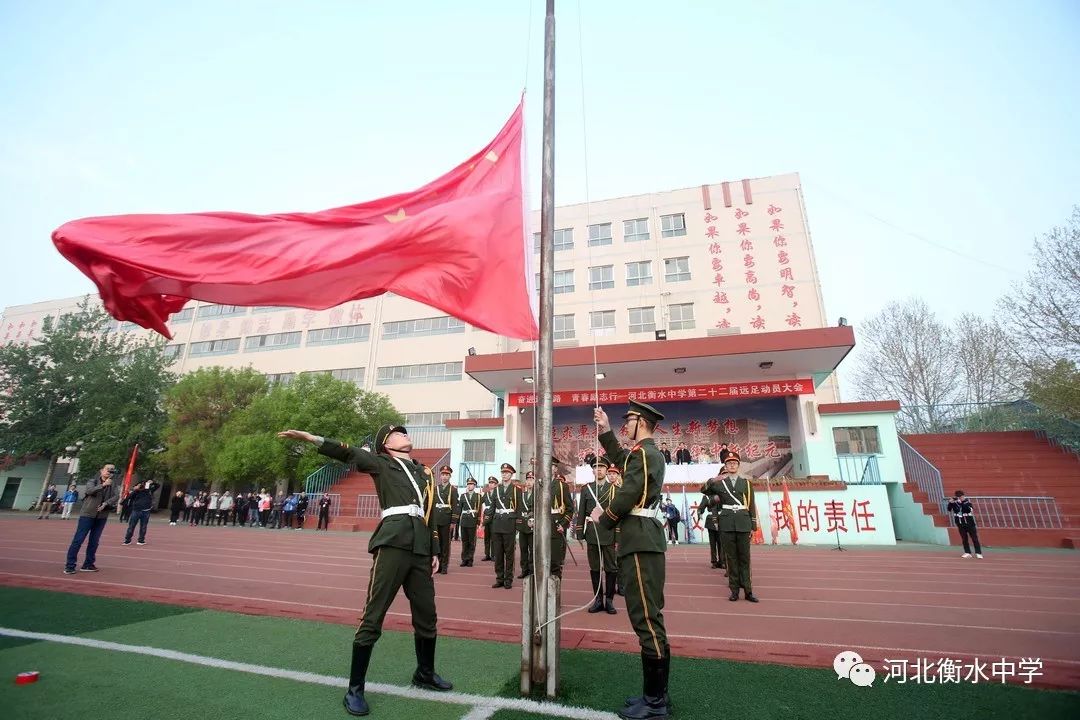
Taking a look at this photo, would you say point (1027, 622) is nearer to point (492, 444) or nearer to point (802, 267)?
point (492, 444)

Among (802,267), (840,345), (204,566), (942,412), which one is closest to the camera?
(204,566)

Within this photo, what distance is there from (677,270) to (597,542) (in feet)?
77.1

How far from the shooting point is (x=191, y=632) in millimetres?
4914

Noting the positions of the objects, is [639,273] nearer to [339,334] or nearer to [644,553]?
[339,334]

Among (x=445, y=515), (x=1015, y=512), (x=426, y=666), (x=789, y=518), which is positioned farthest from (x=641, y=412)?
(x=1015, y=512)

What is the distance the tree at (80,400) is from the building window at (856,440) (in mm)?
33176

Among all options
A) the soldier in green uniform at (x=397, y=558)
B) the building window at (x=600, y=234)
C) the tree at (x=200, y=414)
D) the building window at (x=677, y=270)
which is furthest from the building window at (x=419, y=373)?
the soldier in green uniform at (x=397, y=558)

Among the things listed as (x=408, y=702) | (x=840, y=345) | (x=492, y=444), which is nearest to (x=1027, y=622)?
(x=408, y=702)

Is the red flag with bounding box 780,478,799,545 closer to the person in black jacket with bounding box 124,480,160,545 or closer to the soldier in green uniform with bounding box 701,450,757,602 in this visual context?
the soldier in green uniform with bounding box 701,450,757,602

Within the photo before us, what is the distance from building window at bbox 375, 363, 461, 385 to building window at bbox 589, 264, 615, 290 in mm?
9170

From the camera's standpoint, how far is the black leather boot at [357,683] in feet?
10.4

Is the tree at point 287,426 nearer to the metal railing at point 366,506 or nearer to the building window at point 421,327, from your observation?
the metal railing at point 366,506

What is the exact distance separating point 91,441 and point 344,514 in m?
17.3

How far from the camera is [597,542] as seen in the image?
600 cm
